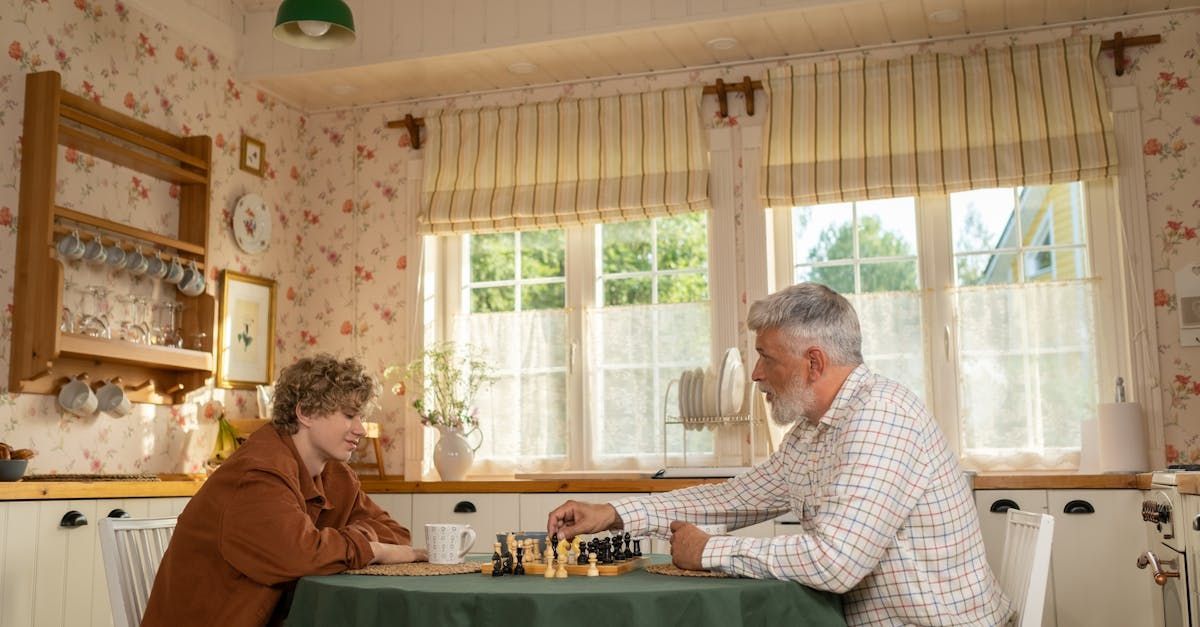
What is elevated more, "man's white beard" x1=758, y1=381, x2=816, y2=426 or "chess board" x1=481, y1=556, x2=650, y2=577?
"man's white beard" x1=758, y1=381, x2=816, y2=426

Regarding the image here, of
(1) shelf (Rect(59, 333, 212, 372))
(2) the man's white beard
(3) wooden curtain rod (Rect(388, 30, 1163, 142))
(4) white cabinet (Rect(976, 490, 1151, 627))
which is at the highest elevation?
(3) wooden curtain rod (Rect(388, 30, 1163, 142))

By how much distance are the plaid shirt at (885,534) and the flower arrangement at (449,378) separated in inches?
115

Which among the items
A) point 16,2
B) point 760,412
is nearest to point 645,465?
point 760,412

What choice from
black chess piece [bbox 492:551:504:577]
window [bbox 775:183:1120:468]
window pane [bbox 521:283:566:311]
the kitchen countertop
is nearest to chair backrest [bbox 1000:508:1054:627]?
the kitchen countertop

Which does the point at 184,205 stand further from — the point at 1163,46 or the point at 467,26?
the point at 1163,46

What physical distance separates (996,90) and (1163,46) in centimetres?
64

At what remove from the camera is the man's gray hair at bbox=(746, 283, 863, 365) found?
7.49 feet

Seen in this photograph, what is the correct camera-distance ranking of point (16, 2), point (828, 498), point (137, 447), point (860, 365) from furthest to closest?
point (137, 447) → point (16, 2) → point (860, 365) → point (828, 498)

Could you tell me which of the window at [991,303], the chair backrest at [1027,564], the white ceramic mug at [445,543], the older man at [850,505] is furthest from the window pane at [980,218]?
the white ceramic mug at [445,543]

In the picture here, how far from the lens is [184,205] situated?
4730 millimetres

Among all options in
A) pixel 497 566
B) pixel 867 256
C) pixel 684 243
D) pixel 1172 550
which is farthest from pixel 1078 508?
pixel 497 566

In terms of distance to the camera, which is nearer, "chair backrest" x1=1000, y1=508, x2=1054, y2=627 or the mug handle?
"chair backrest" x1=1000, y1=508, x2=1054, y2=627

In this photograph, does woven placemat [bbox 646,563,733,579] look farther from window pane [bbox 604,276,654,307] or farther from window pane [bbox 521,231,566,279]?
window pane [bbox 521,231,566,279]

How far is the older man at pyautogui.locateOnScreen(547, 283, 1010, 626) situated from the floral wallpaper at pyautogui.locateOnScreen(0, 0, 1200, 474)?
249 centimetres
